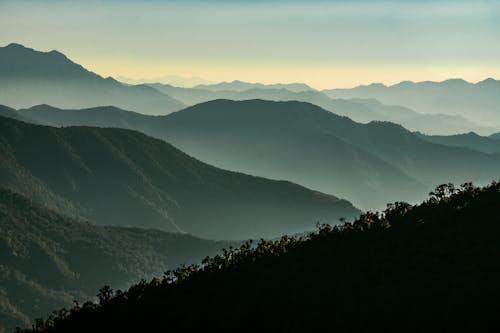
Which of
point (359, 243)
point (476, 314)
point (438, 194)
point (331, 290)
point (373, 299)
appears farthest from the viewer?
point (438, 194)

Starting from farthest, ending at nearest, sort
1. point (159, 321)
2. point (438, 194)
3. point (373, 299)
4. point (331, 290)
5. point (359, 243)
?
1. point (438, 194)
2. point (359, 243)
3. point (159, 321)
4. point (331, 290)
5. point (373, 299)

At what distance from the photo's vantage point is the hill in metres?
30.2

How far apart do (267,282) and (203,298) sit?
3.97m

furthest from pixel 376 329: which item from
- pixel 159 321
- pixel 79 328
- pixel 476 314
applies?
Answer: pixel 79 328

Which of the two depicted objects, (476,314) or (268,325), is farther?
(268,325)

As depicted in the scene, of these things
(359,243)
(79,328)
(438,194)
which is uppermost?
(438,194)

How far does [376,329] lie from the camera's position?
1168 inches

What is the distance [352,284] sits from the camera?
34219 mm

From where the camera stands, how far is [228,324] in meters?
34.5

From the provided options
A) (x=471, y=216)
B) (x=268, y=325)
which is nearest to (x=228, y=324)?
(x=268, y=325)

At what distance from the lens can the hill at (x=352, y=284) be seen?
98.9 ft

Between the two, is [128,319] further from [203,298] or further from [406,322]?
[406,322]

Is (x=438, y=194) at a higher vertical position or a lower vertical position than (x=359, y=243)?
higher

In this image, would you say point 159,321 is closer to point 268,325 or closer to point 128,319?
point 128,319
